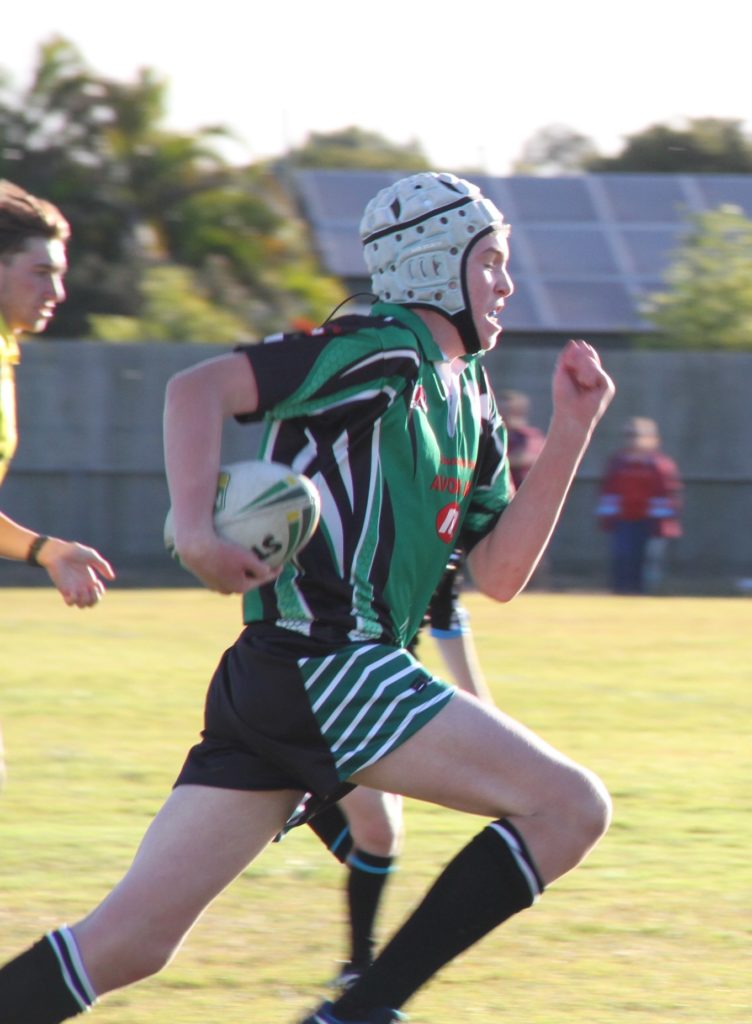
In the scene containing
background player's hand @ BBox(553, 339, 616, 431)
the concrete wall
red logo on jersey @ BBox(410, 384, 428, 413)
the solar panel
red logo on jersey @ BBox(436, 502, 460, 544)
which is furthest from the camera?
the solar panel

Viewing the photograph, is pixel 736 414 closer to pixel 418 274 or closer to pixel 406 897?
pixel 406 897

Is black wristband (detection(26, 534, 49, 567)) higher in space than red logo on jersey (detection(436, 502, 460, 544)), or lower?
lower

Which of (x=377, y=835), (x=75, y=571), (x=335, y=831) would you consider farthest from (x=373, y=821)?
(x=75, y=571)

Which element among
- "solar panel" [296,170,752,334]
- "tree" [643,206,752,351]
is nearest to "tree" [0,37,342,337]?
"solar panel" [296,170,752,334]

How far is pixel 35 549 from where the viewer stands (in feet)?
16.0

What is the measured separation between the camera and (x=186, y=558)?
360 centimetres

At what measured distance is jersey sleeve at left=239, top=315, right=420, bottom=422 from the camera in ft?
12.1

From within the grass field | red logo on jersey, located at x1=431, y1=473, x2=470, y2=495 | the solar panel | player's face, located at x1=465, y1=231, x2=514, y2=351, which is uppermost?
player's face, located at x1=465, y1=231, x2=514, y2=351

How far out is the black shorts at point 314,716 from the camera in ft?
12.2

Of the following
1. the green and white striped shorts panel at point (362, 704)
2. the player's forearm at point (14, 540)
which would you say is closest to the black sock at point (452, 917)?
the green and white striped shorts panel at point (362, 704)

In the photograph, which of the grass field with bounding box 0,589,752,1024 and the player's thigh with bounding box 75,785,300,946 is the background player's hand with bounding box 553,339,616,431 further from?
the grass field with bounding box 0,589,752,1024

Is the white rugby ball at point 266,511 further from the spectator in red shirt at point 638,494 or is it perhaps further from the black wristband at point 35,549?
the spectator in red shirt at point 638,494

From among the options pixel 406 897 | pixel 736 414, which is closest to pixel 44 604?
pixel 736 414

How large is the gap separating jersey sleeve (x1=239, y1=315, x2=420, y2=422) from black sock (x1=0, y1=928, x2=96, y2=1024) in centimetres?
115
